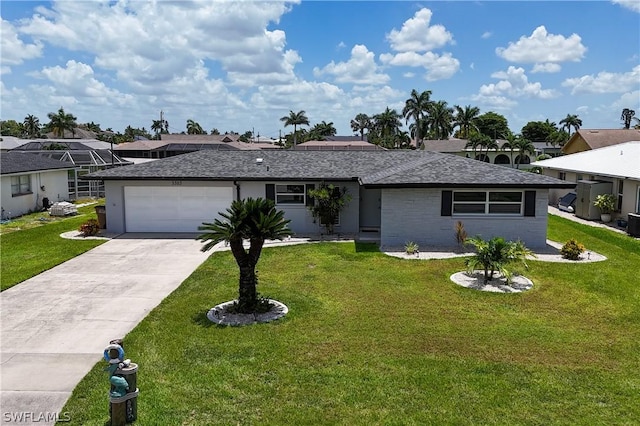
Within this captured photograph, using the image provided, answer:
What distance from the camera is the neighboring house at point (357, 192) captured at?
17359 millimetres

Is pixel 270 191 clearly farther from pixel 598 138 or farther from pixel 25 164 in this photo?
pixel 598 138

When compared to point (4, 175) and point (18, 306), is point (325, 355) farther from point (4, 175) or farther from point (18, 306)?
point (4, 175)

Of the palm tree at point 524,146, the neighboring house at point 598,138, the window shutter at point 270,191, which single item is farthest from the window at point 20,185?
the palm tree at point 524,146

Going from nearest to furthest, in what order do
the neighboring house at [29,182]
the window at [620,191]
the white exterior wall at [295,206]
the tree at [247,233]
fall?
the tree at [247,233] → the white exterior wall at [295,206] → the window at [620,191] → the neighboring house at [29,182]

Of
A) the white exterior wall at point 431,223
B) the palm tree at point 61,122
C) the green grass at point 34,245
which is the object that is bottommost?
the green grass at point 34,245

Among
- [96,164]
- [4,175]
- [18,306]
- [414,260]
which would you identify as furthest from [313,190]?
[96,164]

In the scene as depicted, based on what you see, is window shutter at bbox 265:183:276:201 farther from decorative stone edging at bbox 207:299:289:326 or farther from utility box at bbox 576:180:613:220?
utility box at bbox 576:180:613:220

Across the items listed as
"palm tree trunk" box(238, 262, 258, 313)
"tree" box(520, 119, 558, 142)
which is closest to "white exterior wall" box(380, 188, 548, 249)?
"palm tree trunk" box(238, 262, 258, 313)

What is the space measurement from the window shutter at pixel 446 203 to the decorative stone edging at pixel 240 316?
868 centimetres

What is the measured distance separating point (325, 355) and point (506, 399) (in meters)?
2.95

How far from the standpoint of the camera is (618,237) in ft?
62.3

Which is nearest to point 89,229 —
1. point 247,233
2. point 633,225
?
point 247,233

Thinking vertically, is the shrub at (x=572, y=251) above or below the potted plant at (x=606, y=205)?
below

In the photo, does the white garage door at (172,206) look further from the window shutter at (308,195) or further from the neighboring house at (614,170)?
the neighboring house at (614,170)
